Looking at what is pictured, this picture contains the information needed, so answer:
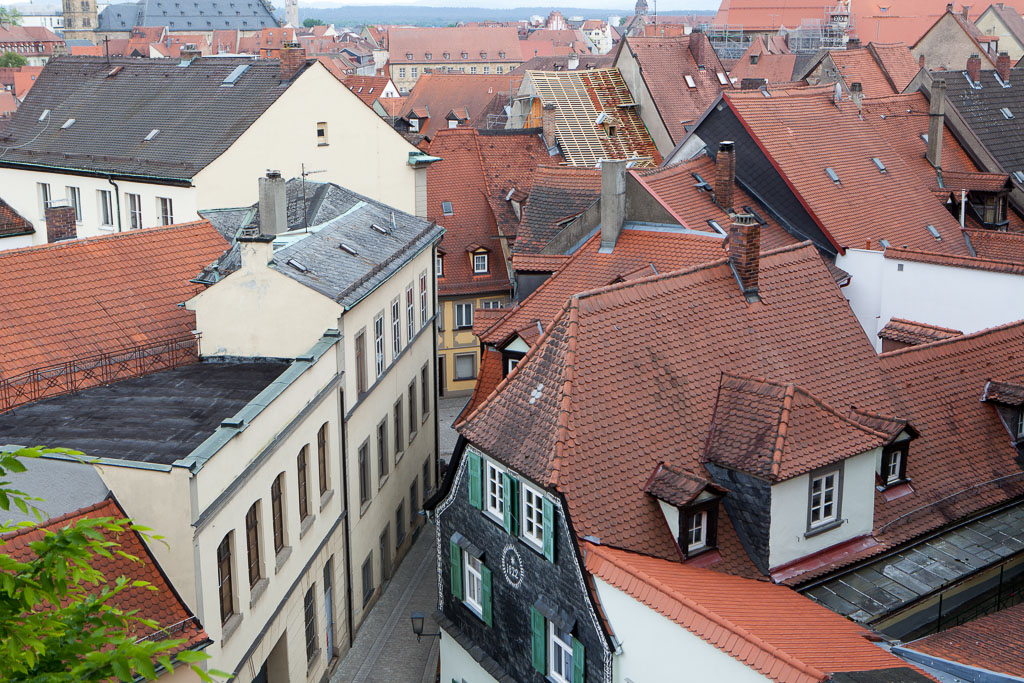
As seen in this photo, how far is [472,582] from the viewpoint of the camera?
25.1 meters

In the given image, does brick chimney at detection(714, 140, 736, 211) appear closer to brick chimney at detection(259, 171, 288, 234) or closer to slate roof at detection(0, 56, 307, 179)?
brick chimney at detection(259, 171, 288, 234)

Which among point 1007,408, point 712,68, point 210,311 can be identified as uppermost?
point 712,68

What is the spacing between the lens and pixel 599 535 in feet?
67.5

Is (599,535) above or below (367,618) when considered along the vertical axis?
above

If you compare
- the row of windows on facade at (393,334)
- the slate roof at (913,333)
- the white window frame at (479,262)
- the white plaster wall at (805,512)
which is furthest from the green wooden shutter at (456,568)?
the white window frame at (479,262)

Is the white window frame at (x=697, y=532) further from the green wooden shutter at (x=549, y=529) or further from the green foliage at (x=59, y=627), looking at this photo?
the green foliage at (x=59, y=627)

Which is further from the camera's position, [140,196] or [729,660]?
[140,196]

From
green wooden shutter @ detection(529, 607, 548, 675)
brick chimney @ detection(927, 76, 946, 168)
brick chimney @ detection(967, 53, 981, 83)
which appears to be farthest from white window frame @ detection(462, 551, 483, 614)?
brick chimney @ detection(967, 53, 981, 83)

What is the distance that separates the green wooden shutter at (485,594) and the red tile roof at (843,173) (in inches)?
692

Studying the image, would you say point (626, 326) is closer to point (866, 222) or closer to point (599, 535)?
point (599, 535)

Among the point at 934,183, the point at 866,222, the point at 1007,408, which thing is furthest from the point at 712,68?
the point at 1007,408

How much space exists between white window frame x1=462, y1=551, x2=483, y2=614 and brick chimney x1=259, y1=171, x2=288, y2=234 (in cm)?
1052

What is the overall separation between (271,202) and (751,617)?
→ 17209 mm

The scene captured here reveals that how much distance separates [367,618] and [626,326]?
12417 millimetres
